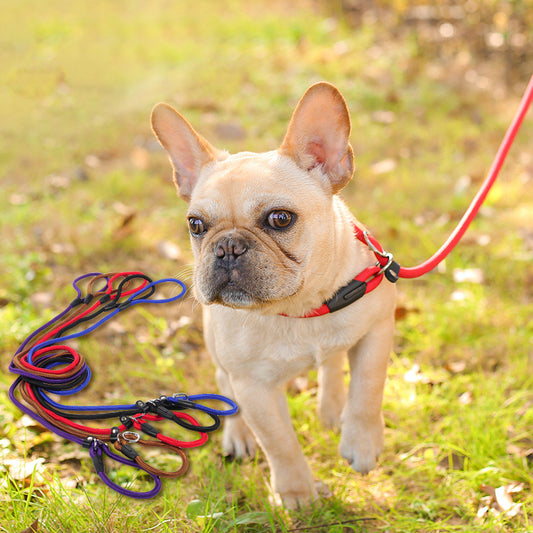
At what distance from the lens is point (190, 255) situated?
14.7 ft

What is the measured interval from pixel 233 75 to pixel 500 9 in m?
3.60

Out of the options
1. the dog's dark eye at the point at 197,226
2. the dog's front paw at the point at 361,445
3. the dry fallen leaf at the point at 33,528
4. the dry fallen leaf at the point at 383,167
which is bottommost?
the dry fallen leaf at the point at 383,167

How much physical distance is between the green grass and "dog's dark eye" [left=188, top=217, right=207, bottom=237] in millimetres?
349

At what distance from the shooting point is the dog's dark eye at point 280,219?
2.18 metres

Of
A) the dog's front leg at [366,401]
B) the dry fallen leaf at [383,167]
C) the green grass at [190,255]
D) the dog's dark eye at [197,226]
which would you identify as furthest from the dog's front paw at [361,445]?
the dry fallen leaf at [383,167]

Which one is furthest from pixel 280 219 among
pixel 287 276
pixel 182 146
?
pixel 182 146

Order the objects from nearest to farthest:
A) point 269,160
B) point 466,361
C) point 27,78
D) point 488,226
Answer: point 269,160 < point 466,361 < point 488,226 < point 27,78

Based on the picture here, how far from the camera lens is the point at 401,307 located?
11.7 ft

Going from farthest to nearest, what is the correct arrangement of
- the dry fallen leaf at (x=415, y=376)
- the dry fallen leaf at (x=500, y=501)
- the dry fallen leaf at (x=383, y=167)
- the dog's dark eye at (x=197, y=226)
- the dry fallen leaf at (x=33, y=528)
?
the dry fallen leaf at (x=383, y=167)
the dry fallen leaf at (x=415, y=376)
the dog's dark eye at (x=197, y=226)
the dry fallen leaf at (x=500, y=501)
the dry fallen leaf at (x=33, y=528)

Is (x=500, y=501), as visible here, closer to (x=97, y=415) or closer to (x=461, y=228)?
(x=461, y=228)

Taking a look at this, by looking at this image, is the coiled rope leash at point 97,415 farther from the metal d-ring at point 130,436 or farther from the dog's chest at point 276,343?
the dog's chest at point 276,343

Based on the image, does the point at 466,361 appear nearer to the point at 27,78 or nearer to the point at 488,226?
the point at 488,226

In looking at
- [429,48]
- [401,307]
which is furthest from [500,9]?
[401,307]

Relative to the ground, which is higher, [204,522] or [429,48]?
[204,522]
